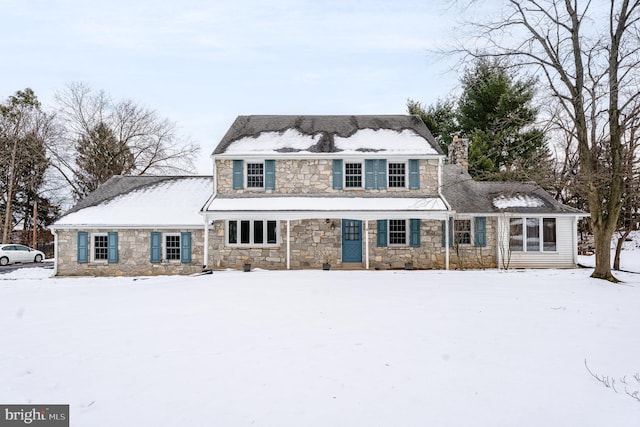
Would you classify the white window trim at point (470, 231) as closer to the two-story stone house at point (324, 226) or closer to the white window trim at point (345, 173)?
the two-story stone house at point (324, 226)

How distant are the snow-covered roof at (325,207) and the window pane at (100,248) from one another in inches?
196

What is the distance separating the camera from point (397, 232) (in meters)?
16.0

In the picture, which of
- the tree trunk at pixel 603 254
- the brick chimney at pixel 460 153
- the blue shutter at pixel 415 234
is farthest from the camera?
the brick chimney at pixel 460 153

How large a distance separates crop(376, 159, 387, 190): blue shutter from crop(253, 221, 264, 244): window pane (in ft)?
15.7

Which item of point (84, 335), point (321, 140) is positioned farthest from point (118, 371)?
point (321, 140)

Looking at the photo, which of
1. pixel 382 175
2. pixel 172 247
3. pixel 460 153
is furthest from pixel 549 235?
pixel 172 247

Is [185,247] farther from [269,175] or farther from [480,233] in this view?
[480,233]

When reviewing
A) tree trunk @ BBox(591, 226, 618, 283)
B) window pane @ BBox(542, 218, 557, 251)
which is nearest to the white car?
window pane @ BBox(542, 218, 557, 251)

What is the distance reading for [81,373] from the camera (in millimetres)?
4496

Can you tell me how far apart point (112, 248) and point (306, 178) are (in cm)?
808

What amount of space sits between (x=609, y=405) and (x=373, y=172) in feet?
41.4

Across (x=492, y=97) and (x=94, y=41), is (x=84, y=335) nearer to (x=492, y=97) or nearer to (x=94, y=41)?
(x=94, y=41)

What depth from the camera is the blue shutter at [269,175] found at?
15.9 metres

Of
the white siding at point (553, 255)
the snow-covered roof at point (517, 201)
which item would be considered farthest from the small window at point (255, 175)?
the white siding at point (553, 255)
